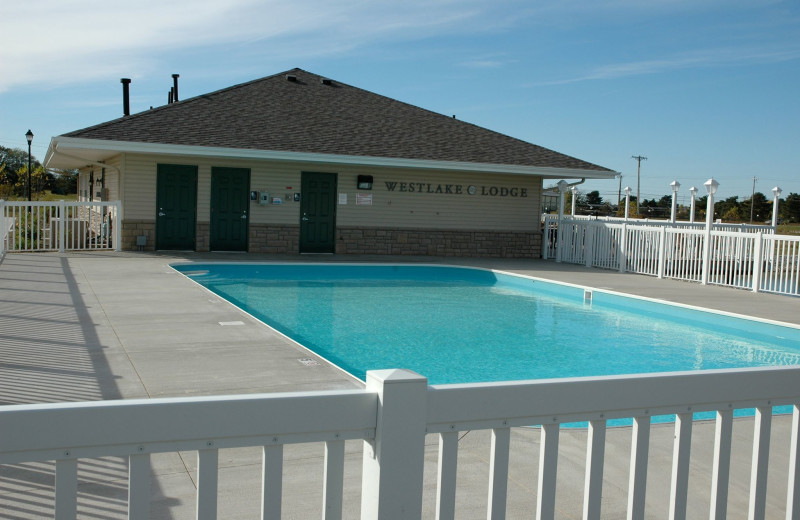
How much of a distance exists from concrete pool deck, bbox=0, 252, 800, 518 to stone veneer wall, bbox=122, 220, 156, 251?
531 centimetres

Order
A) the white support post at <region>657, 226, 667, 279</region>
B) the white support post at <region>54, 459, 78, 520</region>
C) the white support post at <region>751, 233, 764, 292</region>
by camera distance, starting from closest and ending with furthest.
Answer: the white support post at <region>54, 459, 78, 520</region>
the white support post at <region>751, 233, 764, 292</region>
the white support post at <region>657, 226, 667, 279</region>

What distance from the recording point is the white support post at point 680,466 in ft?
6.72

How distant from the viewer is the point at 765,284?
1341 centimetres

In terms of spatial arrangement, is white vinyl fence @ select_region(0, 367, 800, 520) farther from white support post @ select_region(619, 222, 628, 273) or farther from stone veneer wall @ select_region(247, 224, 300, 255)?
stone veneer wall @ select_region(247, 224, 300, 255)

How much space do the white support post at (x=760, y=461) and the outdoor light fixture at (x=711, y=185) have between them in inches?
500

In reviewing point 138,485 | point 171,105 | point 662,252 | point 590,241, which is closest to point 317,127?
point 171,105

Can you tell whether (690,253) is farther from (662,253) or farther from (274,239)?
(274,239)

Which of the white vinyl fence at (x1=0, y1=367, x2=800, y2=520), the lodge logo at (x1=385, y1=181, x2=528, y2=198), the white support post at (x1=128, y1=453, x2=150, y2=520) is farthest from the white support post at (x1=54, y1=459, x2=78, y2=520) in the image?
the lodge logo at (x1=385, y1=181, x2=528, y2=198)

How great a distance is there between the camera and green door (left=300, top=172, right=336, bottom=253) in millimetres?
18328

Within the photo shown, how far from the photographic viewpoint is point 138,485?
1.56m

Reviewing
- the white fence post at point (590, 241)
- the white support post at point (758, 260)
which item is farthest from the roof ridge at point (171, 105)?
the white support post at point (758, 260)

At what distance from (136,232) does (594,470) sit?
53.9 feet

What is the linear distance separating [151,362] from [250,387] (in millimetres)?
1126

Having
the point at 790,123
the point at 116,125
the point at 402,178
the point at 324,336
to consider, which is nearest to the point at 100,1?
the point at 116,125
